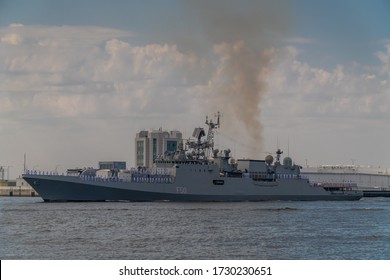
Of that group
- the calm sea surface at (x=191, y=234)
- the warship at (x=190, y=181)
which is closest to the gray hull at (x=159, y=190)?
the warship at (x=190, y=181)

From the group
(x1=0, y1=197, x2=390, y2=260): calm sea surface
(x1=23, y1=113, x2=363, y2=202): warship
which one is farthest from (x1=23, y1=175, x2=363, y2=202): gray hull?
→ (x1=0, y1=197, x2=390, y2=260): calm sea surface

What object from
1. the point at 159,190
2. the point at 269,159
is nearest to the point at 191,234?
the point at 159,190

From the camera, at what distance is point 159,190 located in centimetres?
7106

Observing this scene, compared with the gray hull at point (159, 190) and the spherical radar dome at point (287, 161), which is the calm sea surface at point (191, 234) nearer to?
the gray hull at point (159, 190)

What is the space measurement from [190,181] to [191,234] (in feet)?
109

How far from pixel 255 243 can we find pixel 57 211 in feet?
75.8

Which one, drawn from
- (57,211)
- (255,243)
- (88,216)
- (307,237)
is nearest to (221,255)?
(255,243)

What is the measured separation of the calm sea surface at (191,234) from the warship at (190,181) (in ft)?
43.1

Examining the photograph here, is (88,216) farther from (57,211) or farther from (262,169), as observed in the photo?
(262,169)

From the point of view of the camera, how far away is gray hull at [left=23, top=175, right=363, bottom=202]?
226ft

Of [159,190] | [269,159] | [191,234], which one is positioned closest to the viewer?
[191,234]

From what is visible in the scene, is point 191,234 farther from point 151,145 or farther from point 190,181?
point 151,145

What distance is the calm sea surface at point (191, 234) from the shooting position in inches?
1259

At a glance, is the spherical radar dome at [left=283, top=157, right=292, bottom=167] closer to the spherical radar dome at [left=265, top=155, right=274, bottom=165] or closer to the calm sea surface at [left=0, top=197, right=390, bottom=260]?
the spherical radar dome at [left=265, top=155, right=274, bottom=165]
